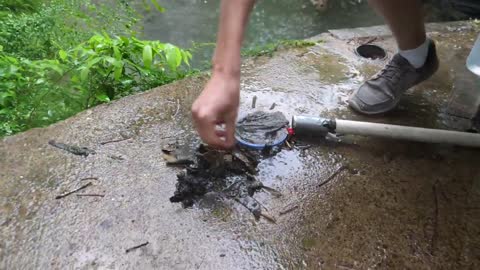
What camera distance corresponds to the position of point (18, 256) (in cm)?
139

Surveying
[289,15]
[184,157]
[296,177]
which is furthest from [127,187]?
[289,15]

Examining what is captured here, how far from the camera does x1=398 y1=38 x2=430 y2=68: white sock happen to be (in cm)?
211

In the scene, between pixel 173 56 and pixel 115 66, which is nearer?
pixel 115 66

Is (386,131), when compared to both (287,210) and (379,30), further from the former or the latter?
(379,30)

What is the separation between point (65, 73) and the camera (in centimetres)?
236

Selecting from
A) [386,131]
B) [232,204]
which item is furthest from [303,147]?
[232,204]

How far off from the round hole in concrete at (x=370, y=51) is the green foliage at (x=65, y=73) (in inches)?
46.1

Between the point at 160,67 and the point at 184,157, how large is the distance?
3.56 feet

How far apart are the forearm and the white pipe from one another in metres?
0.82

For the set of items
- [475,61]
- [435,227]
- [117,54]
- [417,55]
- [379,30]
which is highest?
[475,61]

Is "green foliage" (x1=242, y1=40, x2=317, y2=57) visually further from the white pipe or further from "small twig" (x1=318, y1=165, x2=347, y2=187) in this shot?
"small twig" (x1=318, y1=165, x2=347, y2=187)

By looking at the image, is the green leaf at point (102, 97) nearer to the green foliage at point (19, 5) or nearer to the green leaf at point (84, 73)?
the green leaf at point (84, 73)

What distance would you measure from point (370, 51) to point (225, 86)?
1928mm

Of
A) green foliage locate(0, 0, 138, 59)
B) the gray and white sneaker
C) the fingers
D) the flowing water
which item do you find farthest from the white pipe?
the flowing water
